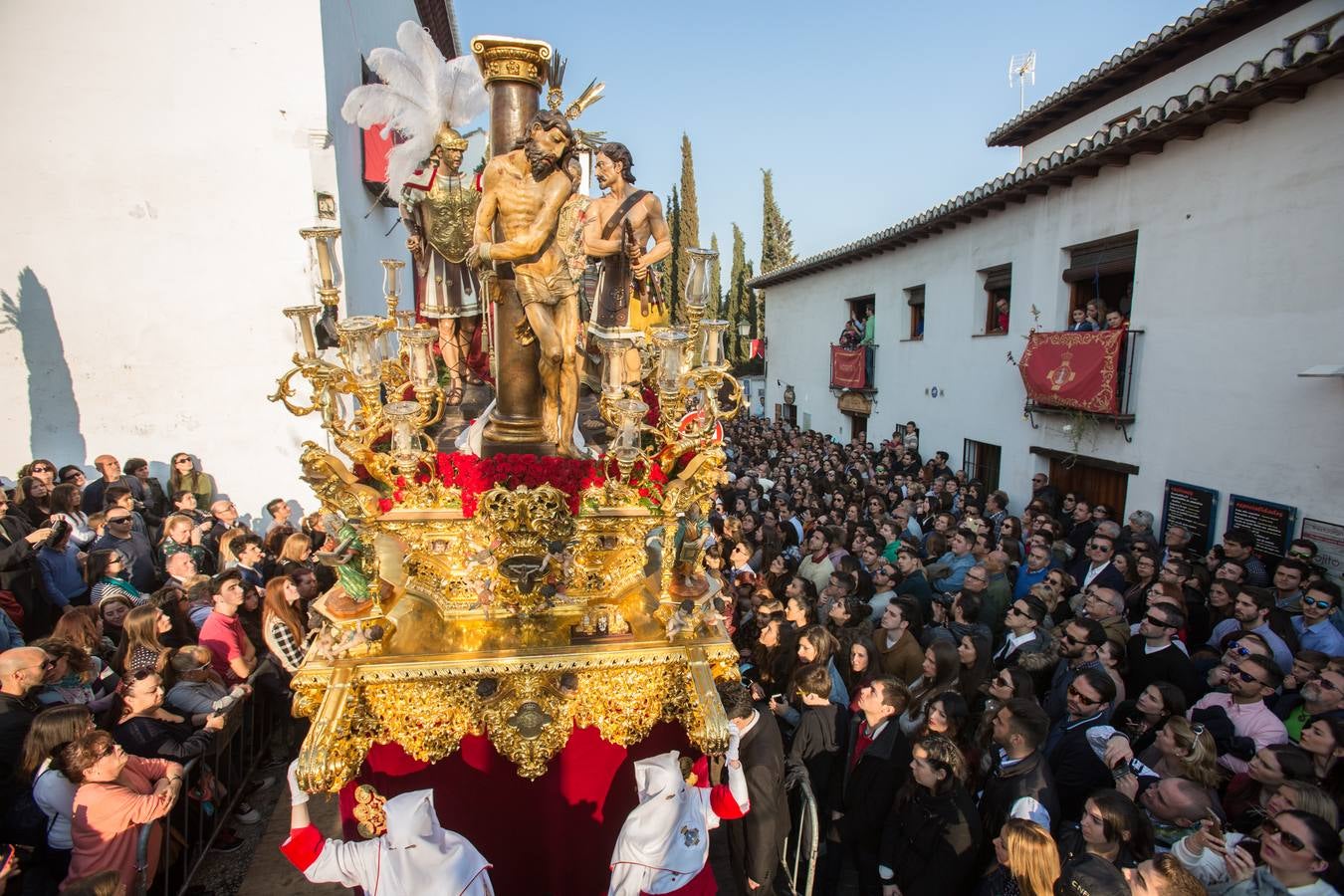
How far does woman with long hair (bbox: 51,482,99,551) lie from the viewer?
6.11 metres

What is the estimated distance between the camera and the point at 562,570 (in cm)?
335

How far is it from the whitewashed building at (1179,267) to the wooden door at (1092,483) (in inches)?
1.3

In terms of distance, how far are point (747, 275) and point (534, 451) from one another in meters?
32.5

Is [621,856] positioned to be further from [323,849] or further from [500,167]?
[500,167]

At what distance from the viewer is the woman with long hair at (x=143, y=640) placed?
160 inches

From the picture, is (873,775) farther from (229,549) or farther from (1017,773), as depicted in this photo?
(229,549)

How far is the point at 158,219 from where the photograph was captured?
888 cm

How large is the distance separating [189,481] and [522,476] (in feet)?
25.4

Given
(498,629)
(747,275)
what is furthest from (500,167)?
(747,275)

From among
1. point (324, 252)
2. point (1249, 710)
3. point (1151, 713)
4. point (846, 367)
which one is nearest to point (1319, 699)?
point (1249, 710)

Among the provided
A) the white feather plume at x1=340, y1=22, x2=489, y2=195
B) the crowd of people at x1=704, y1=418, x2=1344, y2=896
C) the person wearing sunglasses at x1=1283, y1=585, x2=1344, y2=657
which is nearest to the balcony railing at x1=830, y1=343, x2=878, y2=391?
the crowd of people at x1=704, y1=418, x2=1344, y2=896

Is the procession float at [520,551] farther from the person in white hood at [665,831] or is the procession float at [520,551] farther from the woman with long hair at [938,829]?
the woman with long hair at [938,829]

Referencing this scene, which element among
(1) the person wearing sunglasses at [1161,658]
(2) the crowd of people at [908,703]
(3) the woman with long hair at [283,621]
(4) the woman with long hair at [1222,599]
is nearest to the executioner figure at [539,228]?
(2) the crowd of people at [908,703]

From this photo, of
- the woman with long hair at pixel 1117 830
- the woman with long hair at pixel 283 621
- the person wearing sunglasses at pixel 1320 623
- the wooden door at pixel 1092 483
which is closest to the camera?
the woman with long hair at pixel 1117 830
